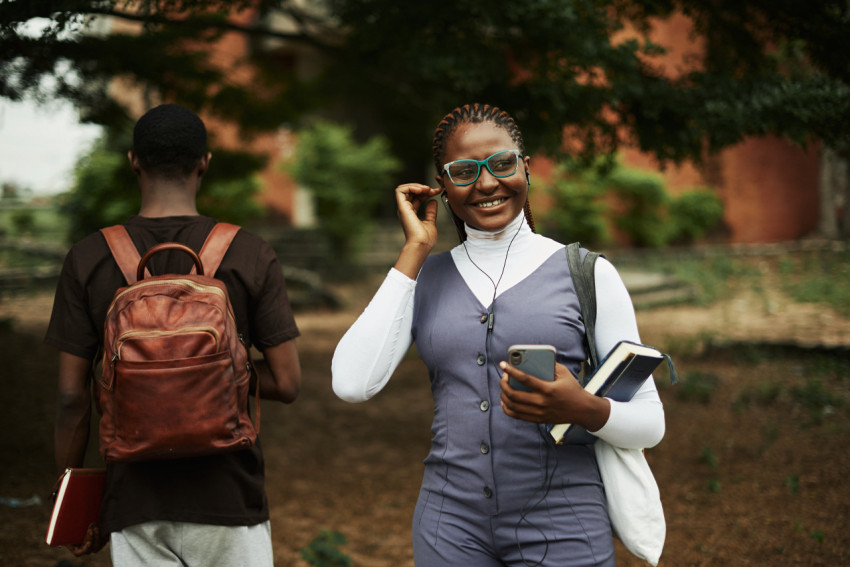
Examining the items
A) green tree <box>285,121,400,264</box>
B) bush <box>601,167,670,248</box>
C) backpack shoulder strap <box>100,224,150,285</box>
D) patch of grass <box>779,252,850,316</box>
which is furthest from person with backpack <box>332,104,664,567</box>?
bush <box>601,167,670,248</box>

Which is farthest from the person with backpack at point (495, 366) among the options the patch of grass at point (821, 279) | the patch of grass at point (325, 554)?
the patch of grass at point (821, 279)

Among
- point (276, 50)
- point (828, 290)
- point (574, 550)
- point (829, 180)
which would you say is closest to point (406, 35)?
point (574, 550)

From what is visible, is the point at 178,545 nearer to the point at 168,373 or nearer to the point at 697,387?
the point at 168,373

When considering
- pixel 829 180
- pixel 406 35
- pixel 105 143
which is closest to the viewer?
pixel 406 35

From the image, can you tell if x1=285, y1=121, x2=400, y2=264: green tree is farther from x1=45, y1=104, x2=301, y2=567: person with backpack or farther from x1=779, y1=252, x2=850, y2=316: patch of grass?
x1=45, y1=104, x2=301, y2=567: person with backpack

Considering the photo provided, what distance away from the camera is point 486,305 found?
201 cm

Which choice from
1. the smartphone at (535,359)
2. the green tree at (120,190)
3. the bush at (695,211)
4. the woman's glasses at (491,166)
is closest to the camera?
the smartphone at (535,359)

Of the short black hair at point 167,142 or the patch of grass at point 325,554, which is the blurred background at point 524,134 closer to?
the patch of grass at point 325,554

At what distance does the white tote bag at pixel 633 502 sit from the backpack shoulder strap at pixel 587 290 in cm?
27

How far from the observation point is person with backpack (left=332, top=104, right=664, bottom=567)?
6.22ft

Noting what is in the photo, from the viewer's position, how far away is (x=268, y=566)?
2250 mm

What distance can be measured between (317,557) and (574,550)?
2.58 m

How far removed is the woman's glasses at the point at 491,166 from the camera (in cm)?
202

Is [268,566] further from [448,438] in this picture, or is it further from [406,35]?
[406,35]
